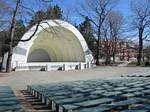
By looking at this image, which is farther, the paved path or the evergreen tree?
the evergreen tree

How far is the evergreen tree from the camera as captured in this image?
211ft

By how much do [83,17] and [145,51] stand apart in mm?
19923

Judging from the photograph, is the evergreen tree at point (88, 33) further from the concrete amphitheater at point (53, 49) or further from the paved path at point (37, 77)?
the paved path at point (37, 77)

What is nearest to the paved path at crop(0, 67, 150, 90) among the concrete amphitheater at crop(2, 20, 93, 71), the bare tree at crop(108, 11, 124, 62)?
the concrete amphitheater at crop(2, 20, 93, 71)

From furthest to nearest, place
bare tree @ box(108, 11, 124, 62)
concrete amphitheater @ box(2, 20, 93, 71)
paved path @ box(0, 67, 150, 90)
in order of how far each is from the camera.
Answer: bare tree @ box(108, 11, 124, 62), concrete amphitheater @ box(2, 20, 93, 71), paved path @ box(0, 67, 150, 90)

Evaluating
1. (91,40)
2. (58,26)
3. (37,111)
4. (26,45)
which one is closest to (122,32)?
(91,40)

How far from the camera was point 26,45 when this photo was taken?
35.3 m

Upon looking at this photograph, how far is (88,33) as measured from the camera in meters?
67.2

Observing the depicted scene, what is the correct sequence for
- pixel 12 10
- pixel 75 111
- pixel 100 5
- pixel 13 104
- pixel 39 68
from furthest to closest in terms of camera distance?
pixel 100 5 → pixel 39 68 → pixel 12 10 → pixel 13 104 → pixel 75 111

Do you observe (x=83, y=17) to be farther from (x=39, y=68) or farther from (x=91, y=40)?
(x=39, y=68)

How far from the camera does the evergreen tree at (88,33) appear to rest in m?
64.2

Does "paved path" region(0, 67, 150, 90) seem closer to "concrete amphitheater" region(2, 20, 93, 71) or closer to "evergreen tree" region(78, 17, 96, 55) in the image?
"concrete amphitheater" region(2, 20, 93, 71)

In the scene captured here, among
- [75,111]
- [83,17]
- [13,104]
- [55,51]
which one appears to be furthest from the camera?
[83,17]

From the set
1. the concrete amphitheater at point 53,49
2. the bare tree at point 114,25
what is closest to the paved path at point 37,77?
the concrete amphitheater at point 53,49
